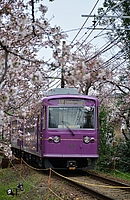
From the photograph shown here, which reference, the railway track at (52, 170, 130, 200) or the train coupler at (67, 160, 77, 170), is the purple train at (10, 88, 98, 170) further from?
the railway track at (52, 170, 130, 200)

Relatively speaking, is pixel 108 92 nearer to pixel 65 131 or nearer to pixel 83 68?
pixel 65 131

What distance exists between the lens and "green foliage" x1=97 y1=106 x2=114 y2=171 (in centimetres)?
1742

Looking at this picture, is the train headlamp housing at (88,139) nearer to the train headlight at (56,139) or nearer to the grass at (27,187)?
the train headlight at (56,139)

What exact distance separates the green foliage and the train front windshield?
3.12 metres

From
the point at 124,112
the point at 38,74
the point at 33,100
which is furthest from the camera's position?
the point at 124,112

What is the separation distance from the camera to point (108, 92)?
2366 cm

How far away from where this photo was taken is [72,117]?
14250mm

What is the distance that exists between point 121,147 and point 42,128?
17.5 ft

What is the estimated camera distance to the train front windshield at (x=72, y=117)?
46.4 ft

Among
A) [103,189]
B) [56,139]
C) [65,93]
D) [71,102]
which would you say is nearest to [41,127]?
[56,139]

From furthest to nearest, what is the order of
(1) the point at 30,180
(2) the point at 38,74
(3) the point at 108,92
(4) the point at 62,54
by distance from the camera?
(3) the point at 108,92
(1) the point at 30,180
(4) the point at 62,54
(2) the point at 38,74

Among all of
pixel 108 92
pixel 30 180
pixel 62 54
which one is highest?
pixel 108 92

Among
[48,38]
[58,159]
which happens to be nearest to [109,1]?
[58,159]

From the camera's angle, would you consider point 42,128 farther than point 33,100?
Yes
